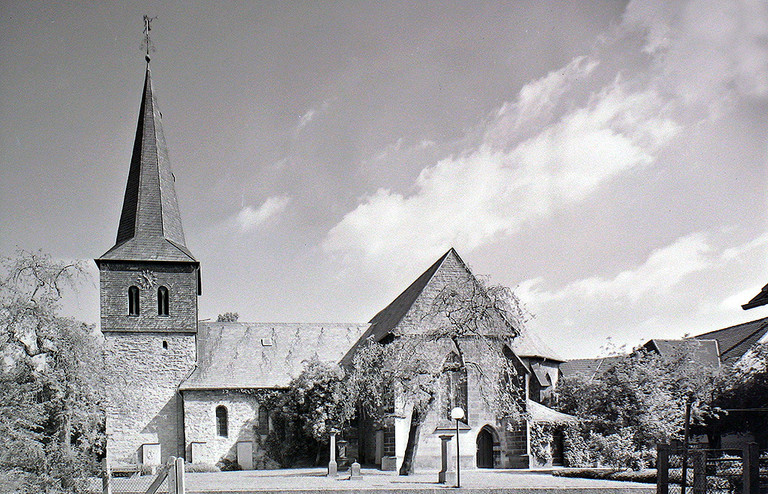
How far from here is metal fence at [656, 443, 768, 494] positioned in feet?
32.6

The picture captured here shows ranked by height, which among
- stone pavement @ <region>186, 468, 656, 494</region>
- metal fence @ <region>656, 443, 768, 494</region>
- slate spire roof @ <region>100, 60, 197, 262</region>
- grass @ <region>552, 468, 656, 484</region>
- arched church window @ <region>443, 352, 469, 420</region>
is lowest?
grass @ <region>552, 468, 656, 484</region>

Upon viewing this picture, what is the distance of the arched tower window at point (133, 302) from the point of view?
37.5 metres

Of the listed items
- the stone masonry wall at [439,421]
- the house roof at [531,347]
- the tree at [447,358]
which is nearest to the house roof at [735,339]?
the house roof at [531,347]

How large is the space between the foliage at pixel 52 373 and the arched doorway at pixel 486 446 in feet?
56.9

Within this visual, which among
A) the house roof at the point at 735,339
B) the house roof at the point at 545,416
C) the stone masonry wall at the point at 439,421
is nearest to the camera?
the stone masonry wall at the point at 439,421

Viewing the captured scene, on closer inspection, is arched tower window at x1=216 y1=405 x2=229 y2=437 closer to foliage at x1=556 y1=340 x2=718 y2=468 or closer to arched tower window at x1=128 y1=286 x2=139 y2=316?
arched tower window at x1=128 y1=286 x2=139 y2=316

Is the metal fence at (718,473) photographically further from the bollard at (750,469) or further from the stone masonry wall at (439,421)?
the stone masonry wall at (439,421)

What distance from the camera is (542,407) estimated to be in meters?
36.3

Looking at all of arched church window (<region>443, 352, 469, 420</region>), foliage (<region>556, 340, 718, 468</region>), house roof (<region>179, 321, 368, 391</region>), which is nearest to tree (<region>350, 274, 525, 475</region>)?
arched church window (<region>443, 352, 469, 420</region>)

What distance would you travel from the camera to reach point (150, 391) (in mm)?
36844

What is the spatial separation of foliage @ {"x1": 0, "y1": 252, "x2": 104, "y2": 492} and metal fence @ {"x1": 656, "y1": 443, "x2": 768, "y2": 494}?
48.4 feet

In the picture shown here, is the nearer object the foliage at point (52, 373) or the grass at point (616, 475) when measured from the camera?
the foliage at point (52, 373)

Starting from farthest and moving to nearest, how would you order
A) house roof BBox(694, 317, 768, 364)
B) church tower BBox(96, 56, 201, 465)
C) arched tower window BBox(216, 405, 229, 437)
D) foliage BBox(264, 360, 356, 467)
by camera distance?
house roof BBox(694, 317, 768, 364) → arched tower window BBox(216, 405, 229, 437) → church tower BBox(96, 56, 201, 465) → foliage BBox(264, 360, 356, 467)

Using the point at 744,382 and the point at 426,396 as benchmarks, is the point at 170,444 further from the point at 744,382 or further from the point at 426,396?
the point at 744,382
